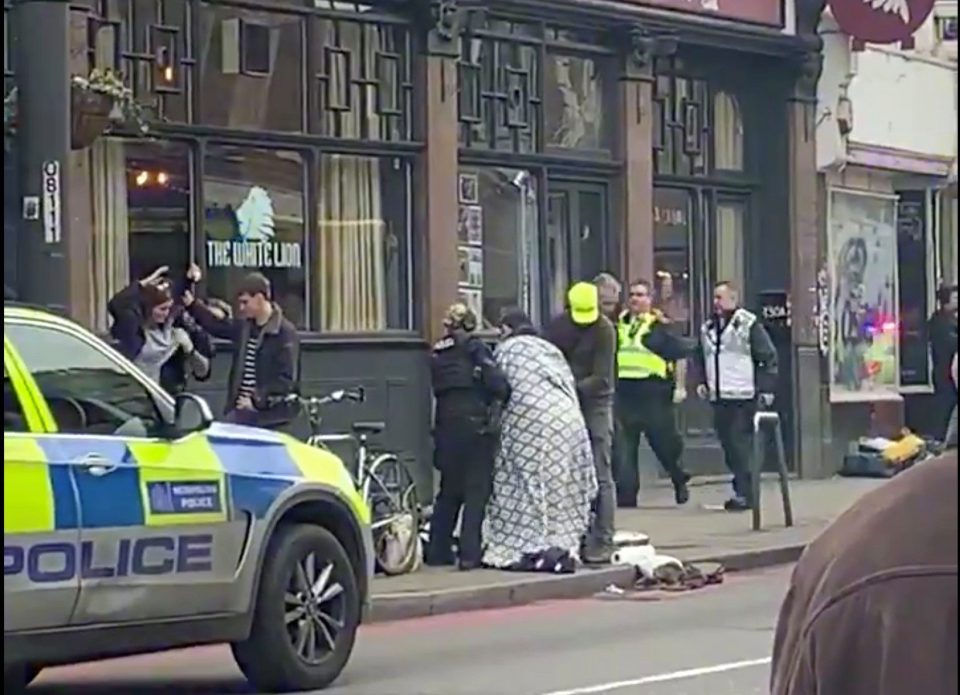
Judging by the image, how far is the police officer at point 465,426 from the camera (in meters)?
15.3

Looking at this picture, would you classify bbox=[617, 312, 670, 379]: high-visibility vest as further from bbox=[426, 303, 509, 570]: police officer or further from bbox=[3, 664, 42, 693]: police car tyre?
bbox=[3, 664, 42, 693]: police car tyre

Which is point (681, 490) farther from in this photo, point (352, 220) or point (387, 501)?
point (387, 501)

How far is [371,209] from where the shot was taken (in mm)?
19703

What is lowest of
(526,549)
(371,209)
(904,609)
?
(526,549)

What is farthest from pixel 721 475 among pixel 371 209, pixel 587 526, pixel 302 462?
pixel 302 462

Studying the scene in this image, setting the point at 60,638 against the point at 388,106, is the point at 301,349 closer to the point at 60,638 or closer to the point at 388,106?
the point at 388,106

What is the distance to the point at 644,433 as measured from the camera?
20359mm

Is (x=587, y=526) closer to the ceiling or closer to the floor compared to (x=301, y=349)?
closer to the floor

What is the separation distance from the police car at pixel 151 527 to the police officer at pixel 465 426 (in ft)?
14.6

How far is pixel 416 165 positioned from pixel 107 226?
339 centimetres

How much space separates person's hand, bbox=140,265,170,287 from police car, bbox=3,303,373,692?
5.35 metres

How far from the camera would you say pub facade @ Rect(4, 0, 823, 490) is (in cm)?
1727

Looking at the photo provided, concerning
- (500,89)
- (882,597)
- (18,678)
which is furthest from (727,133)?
(882,597)

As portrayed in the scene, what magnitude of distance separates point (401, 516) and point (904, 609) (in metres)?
13.2
